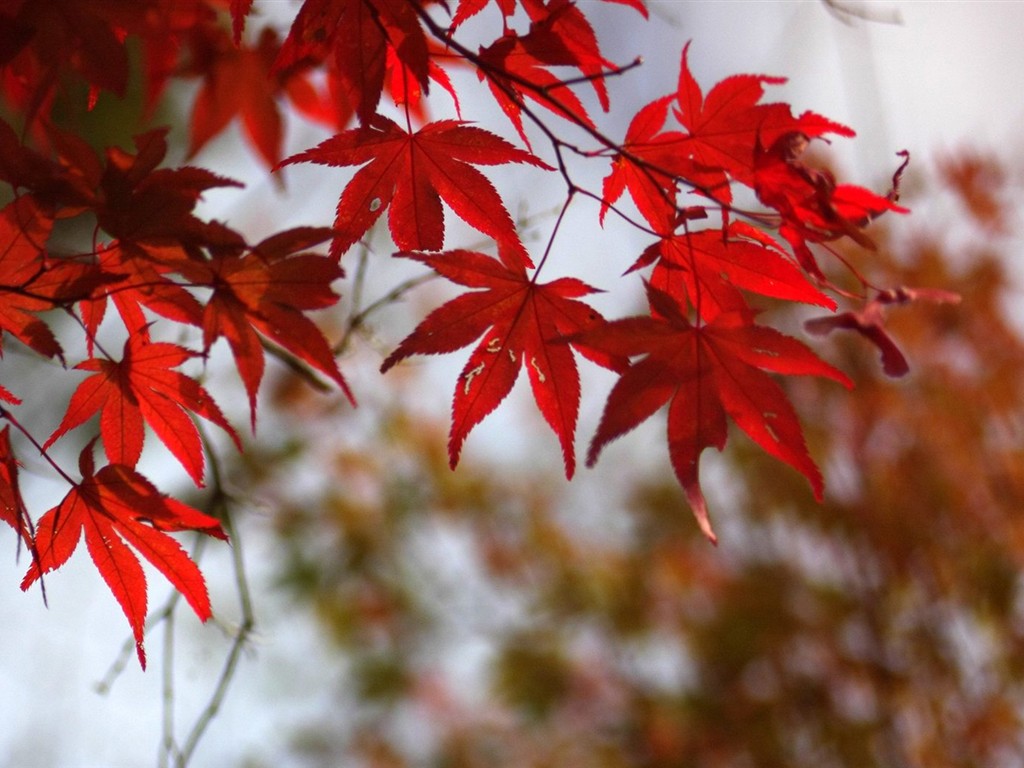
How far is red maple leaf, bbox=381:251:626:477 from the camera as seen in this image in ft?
2.36

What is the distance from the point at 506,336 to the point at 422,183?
0.15 meters

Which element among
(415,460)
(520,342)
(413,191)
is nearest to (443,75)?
(413,191)

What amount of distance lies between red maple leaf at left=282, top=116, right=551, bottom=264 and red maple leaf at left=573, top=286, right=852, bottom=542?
0.44 feet

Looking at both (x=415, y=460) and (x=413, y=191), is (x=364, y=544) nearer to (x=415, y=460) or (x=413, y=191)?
(x=415, y=460)

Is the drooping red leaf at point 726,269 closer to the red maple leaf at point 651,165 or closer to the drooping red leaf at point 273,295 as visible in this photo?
the red maple leaf at point 651,165

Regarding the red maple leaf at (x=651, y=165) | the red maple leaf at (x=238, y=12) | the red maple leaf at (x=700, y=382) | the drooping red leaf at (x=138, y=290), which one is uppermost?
the red maple leaf at (x=238, y=12)

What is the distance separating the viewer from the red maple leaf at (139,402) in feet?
2.39

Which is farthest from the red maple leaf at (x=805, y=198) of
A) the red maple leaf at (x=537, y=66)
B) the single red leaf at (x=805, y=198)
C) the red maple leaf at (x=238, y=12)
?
the red maple leaf at (x=238, y=12)

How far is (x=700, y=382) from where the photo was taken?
28.1 inches

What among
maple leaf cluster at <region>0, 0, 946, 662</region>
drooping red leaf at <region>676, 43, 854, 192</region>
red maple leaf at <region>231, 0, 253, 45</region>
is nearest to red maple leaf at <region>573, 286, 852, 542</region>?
maple leaf cluster at <region>0, 0, 946, 662</region>

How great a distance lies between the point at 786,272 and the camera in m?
0.72

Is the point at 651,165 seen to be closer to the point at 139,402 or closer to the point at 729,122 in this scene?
the point at 729,122

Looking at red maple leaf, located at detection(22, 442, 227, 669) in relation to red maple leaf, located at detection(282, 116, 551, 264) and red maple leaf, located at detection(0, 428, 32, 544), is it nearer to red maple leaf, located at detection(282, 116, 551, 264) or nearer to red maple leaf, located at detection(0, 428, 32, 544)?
red maple leaf, located at detection(0, 428, 32, 544)

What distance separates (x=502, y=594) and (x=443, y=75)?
8.50 feet
